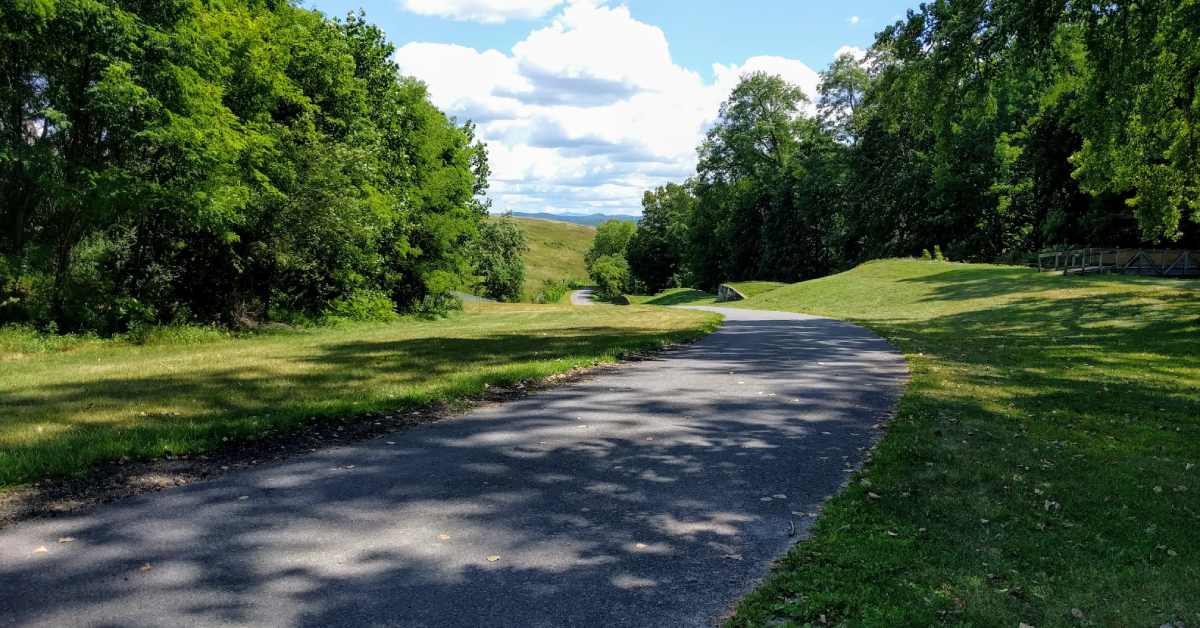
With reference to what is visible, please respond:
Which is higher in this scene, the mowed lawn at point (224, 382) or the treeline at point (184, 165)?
the treeline at point (184, 165)

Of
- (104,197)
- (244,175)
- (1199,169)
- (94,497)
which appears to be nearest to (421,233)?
(244,175)

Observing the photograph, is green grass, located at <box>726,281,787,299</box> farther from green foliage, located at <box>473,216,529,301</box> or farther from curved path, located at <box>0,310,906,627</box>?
curved path, located at <box>0,310,906,627</box>

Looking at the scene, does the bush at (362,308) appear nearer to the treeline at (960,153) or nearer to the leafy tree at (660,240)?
the treeline at (960,153)

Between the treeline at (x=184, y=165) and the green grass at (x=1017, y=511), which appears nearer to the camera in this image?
the green grass at (x=1017, y=511)

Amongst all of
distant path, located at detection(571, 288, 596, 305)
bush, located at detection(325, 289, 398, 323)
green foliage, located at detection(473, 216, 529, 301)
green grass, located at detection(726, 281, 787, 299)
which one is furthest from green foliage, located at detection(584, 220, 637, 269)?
bush, located at detection(325, 289, 398, 323)

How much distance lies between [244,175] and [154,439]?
17074 millimetres

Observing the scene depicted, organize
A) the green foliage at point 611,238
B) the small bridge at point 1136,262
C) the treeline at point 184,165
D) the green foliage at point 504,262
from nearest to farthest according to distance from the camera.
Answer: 1. the treeline at point 184,165
2. the small bridge at point 1136,262
3. the green foliage at point 504,262
4. the green foliage at point 611,238

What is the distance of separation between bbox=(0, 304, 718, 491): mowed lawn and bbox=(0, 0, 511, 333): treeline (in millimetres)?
3447

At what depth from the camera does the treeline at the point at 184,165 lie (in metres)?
17.4

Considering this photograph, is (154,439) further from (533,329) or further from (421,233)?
(421,233)

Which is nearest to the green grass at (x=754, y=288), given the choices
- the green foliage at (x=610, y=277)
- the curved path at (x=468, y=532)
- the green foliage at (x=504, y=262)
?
the green foliage at (x=504, y=262)

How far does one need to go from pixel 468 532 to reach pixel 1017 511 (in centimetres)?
404

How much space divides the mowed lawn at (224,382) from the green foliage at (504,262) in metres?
58.9

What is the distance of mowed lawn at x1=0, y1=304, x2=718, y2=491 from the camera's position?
283 inches
